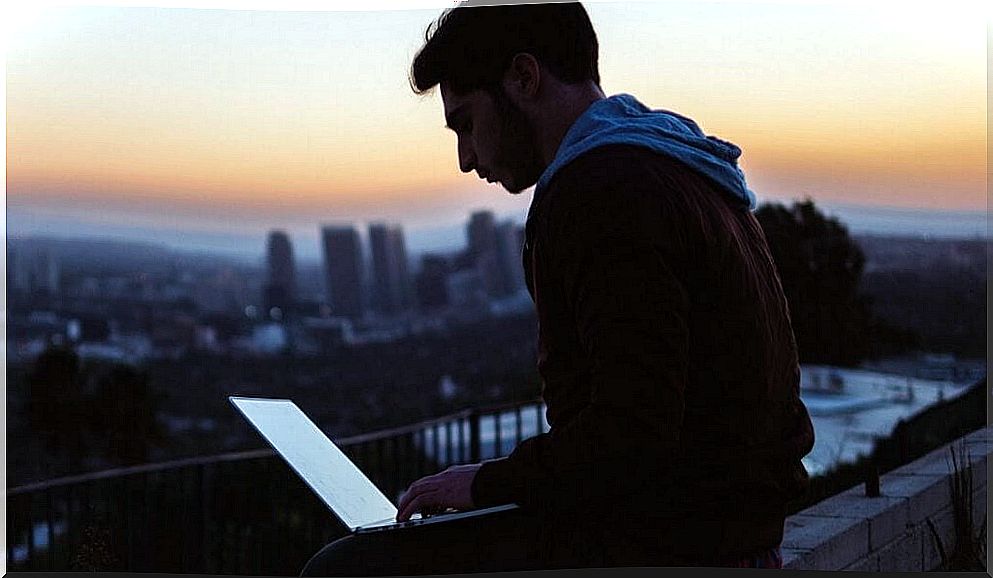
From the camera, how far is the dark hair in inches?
52.8

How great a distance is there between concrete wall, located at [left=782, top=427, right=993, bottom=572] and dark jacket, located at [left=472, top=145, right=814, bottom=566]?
3.95ft

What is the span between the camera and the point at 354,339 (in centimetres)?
1469

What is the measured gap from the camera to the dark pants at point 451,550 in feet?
4.43

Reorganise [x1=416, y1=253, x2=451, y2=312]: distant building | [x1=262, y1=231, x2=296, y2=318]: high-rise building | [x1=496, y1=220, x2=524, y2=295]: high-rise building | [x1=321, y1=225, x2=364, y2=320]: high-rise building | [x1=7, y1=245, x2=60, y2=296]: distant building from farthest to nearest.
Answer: [x1=416, y1=253, x2=451, y2=312]: distant building
[x1=496, y1=220, x2=524, y2=295]: high-rise building
[x1=321, y1=225, x2=364, y2=320]: high-rise building
[x1=262, y1=231, x2=296, y2=318]: high-rise building
[x1=7, y1=245, x2=60, y2=296]: distant building

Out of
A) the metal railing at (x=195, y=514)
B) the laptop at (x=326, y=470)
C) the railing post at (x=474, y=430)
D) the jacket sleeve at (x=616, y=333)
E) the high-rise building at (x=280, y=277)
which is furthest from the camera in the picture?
the high-rise building at (x=280, y=277)

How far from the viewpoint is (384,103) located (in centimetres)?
621

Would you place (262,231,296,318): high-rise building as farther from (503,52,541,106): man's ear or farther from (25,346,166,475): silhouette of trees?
(503,52,541,106): man's ear

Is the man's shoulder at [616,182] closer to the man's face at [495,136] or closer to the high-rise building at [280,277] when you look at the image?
the man's face at [495,136]

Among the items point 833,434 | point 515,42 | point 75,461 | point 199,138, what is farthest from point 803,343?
point 75,461

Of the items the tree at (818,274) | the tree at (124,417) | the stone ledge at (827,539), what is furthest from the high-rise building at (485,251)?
the stone ledge at (827,539)

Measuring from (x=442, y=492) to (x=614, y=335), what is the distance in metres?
0.27

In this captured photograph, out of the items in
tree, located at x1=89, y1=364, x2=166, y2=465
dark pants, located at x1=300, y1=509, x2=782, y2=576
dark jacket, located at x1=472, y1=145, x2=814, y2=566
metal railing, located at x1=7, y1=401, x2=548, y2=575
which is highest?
dark jacket, located at x1=472, y1=145, x2=814, y2=566

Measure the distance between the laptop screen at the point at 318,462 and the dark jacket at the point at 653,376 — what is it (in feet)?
0.67

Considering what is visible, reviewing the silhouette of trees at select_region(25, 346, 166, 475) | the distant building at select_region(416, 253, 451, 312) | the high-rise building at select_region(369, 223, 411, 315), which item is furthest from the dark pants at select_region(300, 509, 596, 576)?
the distant building at select_region(416, 253, 451, 312)
